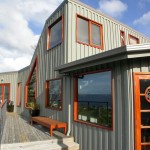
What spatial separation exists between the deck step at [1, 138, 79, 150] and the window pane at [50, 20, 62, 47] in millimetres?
4797

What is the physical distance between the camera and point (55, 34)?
372 inches

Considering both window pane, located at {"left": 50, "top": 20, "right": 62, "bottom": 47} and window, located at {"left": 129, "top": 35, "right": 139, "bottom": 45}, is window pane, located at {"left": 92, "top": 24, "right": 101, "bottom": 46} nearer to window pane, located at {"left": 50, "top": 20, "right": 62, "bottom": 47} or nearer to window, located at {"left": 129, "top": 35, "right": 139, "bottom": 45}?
window pane, located at {"left": 50, "top": 20, "right": 62, "bottom": 47}

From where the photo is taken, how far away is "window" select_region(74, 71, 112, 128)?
5719 mm

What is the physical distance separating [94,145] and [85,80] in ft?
7.71

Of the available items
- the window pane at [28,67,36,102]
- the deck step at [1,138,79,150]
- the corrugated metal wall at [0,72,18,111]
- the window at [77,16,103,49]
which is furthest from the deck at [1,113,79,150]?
the corrugated metal wall at [0,72,18,111]

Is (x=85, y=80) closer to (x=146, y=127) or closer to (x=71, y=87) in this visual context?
(x=71, y=87)

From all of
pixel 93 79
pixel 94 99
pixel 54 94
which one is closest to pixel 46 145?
pixel 94 99

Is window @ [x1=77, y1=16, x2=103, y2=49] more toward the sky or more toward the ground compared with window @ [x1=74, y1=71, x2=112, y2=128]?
more toward the sky

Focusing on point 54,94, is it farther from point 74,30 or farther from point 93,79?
point 74,30

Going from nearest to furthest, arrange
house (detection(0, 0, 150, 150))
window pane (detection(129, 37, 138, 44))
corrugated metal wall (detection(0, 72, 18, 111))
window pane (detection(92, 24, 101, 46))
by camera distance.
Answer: house (detection(0, 0, 150, 150)), window pane (detection(92, 24, 101, 46)), window pane (detection(129, 37, 138, 44)), corrugated metal wall (detection(0, 72, 18, 111))

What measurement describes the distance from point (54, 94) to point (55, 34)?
10.5 ft

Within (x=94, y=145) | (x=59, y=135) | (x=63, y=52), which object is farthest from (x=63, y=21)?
(x=94, y=145)

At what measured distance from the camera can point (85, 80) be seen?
22.4 feet

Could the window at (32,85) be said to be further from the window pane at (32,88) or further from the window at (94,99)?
the window at (94,99)
